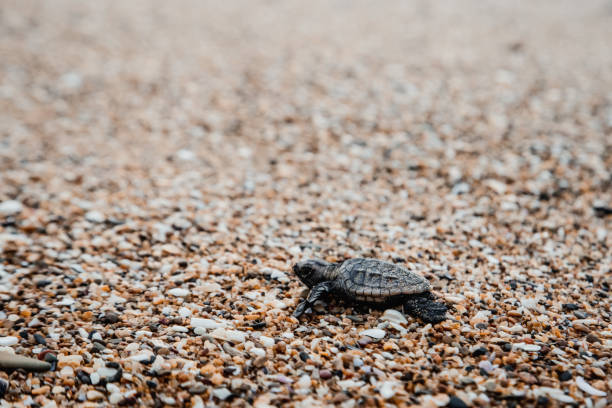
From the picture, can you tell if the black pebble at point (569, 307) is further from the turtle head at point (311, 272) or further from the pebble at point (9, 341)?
the pebble at point (9, 341)

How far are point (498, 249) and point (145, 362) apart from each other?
439cm

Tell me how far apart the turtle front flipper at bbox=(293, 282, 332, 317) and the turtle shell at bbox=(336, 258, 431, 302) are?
0.49 feet

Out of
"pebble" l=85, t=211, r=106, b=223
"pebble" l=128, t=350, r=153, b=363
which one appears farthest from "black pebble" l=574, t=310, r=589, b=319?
"pebble" l=85, t=211, r=106, b=223

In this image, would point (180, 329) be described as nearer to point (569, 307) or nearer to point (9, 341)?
point (9, 341)

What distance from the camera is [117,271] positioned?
5523 mm

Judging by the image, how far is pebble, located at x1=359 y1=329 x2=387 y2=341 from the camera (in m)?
4.37

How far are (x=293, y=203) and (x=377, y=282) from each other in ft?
9.12

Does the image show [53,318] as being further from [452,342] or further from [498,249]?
[498,249]

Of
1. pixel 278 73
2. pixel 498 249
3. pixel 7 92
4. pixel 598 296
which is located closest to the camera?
pixel 598 296

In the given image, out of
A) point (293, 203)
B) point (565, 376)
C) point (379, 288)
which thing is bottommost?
point (565, 376)

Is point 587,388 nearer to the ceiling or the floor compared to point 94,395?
nearer to the ceiling

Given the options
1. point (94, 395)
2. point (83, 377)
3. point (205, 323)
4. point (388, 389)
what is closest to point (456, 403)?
point (388, 389)

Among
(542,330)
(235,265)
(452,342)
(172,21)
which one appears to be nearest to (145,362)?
(235,265)

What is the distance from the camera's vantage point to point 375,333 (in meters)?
4.40
